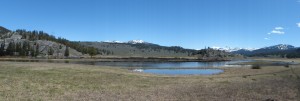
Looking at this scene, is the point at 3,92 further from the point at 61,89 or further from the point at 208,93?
the point at 208,93

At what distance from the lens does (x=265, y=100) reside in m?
25.5

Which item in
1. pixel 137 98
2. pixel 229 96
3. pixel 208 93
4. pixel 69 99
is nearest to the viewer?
pixel 69 99

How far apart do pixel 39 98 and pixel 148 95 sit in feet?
28.3

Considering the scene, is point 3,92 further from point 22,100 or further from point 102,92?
point 102,92

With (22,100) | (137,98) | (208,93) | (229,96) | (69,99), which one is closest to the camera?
(22,100)

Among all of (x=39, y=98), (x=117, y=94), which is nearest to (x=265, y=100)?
(x=117, y=94)

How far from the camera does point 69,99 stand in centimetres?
2392

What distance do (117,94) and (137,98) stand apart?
2.69 meters

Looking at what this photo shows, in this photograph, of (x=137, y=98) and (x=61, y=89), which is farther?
(x=61, y=89)

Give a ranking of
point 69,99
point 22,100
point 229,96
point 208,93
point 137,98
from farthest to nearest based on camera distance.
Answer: point 208,93, point 229,96, point 137,98, point 69,99, point 22,100

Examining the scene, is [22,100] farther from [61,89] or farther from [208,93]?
[208,93]

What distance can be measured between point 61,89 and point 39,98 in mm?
5408

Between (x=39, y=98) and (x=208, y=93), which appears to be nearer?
(x=39, y=98)

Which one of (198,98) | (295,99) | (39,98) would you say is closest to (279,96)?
(295,99)
